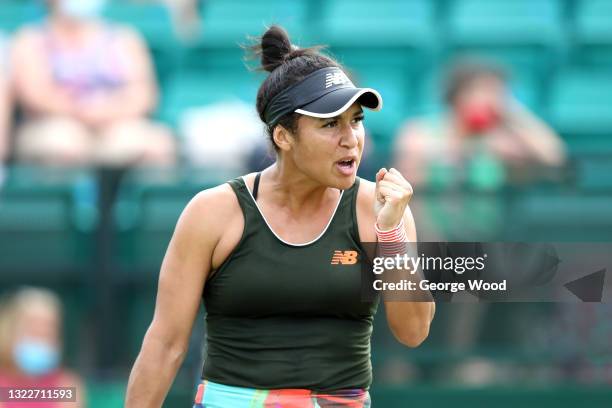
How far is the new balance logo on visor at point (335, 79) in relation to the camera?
328 centimetres

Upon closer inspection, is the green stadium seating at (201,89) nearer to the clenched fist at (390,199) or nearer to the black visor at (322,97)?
the black visor at (322,97)

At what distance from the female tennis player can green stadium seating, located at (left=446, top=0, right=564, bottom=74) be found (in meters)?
5.05

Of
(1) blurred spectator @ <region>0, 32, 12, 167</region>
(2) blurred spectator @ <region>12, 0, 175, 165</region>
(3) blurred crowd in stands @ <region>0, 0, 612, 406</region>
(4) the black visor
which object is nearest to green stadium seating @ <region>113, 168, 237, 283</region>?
(3) blurred crowd in stands @ <region>0, 0, 612, 406</region>

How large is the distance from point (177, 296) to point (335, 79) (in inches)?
31.6

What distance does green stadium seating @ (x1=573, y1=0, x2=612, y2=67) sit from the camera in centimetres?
847

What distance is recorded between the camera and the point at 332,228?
11.0ft

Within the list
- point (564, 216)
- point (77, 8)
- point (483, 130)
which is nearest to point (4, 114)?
point (77, 8)

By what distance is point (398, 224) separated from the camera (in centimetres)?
324

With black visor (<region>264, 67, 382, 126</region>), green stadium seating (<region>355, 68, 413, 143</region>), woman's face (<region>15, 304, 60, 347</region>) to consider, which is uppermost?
green stadium seating (<region>355, 68, 413, 143</region>)

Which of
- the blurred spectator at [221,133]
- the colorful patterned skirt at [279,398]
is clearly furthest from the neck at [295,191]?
the blurred spectator at [221,133]

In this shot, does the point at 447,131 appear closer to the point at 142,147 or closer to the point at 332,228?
the point at 142,147

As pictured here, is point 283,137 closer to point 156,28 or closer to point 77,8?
point 77,8


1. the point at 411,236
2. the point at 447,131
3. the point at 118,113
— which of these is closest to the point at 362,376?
the point at 411,236

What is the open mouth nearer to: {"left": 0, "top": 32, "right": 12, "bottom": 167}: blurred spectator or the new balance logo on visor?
the new balance logo on visor
